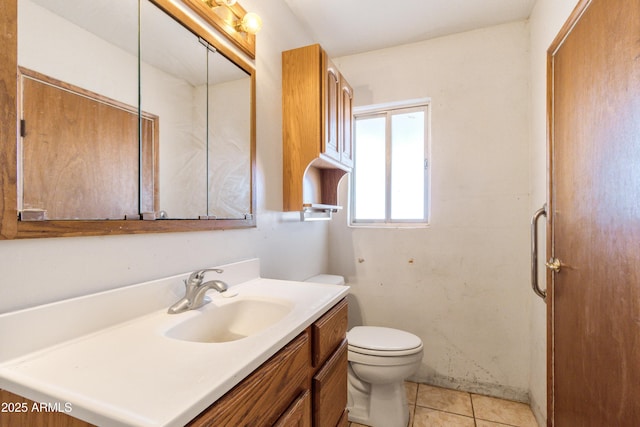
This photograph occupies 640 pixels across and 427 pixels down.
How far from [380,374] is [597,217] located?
4.02ft

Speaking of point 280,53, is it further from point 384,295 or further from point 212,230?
point 384,295

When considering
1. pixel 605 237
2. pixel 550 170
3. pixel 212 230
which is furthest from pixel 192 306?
pixel 550 170

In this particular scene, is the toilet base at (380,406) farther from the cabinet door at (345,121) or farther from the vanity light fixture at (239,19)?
the vanity light fixture at (239,19)

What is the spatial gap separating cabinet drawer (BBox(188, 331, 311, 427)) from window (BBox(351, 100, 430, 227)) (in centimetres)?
156

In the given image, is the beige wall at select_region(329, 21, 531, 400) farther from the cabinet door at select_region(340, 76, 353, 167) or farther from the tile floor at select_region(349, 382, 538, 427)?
the cabinet door at select_region(340, 76, 353, 167)

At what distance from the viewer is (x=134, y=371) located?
0.58 m

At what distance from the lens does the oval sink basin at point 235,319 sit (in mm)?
969

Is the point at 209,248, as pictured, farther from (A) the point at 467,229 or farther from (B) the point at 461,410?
(B) the point at 461,410

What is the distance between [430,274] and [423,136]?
3.31 feet

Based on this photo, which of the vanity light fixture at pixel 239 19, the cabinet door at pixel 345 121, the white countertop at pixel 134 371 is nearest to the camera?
the white countertop at pixel 134 371

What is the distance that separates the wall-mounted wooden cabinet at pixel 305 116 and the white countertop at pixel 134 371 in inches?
38.6

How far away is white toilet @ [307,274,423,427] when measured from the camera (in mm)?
1609

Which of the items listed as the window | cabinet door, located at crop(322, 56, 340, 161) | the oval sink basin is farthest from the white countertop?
the window

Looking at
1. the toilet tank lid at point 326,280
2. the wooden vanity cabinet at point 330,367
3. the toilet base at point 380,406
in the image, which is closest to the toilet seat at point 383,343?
the toilet base at point 380,406
